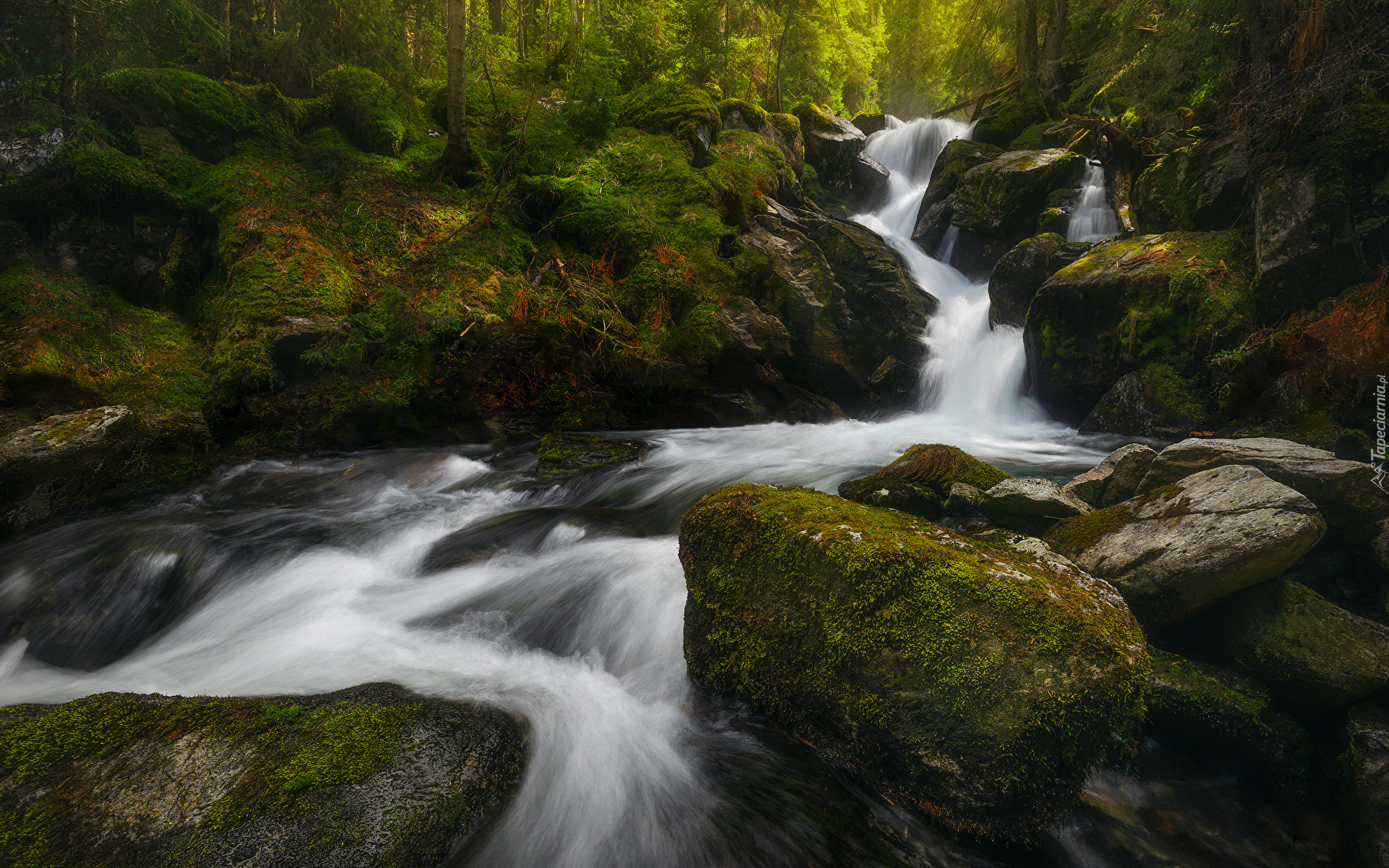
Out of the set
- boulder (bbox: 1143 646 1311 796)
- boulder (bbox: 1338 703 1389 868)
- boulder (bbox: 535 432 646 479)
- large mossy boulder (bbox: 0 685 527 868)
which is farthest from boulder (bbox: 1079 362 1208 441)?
large mossy boulder (bbox: 0 685 527 868)

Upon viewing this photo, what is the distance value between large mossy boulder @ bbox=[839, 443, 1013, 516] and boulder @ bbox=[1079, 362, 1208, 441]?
479cm

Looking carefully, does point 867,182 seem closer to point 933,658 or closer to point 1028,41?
point 1028,41

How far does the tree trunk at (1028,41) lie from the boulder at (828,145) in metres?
5.32

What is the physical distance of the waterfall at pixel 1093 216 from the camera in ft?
36.4

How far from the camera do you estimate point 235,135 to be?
9391 millimetres

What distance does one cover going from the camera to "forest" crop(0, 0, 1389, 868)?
226 cm

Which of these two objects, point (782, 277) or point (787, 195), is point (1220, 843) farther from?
point (787, 195)

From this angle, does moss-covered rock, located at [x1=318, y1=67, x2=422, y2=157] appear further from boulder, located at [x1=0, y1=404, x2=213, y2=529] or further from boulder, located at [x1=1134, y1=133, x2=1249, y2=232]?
boulder, located at [x1=1134, y1=133, x2=1249, y2=232]

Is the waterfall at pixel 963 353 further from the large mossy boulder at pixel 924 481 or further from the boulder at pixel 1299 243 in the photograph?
the large mossy boulder at pixel 924 481

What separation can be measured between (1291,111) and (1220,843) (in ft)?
30.6

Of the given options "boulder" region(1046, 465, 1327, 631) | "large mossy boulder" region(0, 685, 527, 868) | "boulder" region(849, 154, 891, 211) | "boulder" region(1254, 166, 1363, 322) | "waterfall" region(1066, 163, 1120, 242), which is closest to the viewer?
"large mossy boulder" region(0, 685, 527, 868)

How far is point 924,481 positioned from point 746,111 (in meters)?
13.2

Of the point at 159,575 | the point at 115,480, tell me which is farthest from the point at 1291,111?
the point at 115,480

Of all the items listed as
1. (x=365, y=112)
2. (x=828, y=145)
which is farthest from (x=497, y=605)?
(x=828, y=145)
